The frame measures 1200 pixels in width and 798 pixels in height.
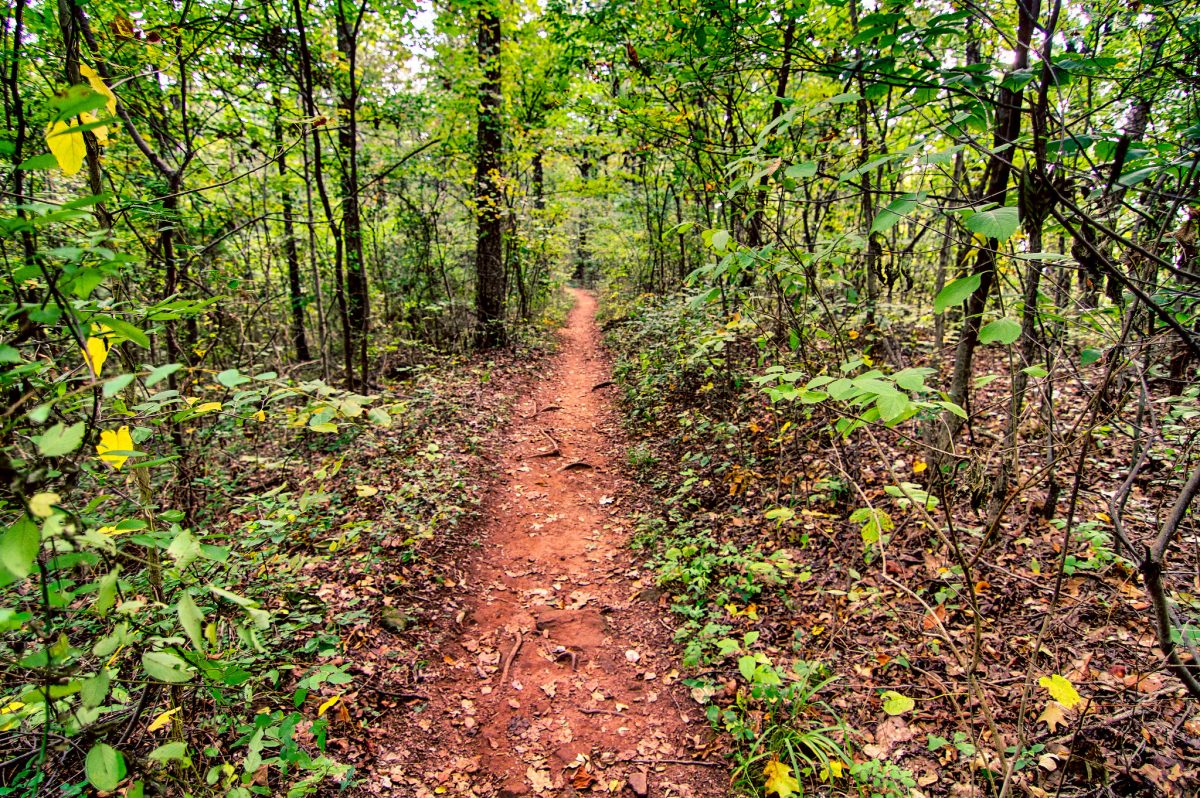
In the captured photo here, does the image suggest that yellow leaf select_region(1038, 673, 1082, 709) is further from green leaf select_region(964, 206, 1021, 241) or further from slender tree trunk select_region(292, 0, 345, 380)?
slender tree trunk select_region(292, 0, 345, 380)

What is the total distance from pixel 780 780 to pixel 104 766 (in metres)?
2.97

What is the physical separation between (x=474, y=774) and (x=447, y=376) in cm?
752

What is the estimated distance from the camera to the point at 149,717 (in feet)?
7.70

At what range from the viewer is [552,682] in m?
3.96

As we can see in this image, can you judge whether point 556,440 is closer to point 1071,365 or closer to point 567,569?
point 567,569

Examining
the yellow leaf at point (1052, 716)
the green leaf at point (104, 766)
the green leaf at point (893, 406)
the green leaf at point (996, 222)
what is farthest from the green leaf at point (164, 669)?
the yellow leaf at point (1052, 716)

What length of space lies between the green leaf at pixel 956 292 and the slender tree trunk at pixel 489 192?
384 inches

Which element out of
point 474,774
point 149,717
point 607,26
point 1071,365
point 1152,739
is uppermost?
point 607,26

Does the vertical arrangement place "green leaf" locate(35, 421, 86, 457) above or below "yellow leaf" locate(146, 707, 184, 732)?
above

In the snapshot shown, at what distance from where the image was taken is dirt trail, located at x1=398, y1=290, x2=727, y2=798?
3291mm

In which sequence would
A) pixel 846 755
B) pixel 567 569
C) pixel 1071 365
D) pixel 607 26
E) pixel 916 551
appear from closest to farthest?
pixel 1071 365 → pixel 846 755 → pixel 916 551 → pixel 567 569 → pixel 607 26

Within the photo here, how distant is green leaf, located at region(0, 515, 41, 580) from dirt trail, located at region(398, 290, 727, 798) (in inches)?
120

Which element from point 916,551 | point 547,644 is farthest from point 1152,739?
point 547,644

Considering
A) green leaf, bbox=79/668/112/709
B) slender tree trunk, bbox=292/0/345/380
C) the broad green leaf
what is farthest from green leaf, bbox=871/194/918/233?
slender tree trunk, bbox=292/0/345/380
